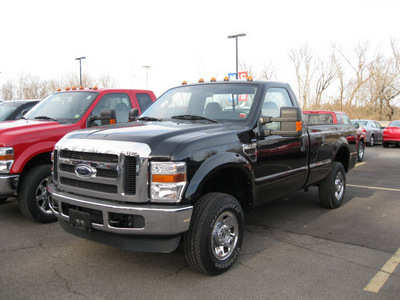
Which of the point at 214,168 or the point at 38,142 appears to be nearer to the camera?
the point at 214,168

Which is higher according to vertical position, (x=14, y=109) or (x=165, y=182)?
(x=14, y=109)

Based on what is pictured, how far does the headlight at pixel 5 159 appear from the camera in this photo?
16.2 feet

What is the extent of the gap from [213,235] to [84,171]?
1.36 meters

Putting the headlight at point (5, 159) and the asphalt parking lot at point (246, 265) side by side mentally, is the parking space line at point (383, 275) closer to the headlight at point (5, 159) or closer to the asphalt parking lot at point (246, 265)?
the asphalt parking lot at point (246, 265)

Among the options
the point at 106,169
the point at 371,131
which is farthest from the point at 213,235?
the point at 371,131

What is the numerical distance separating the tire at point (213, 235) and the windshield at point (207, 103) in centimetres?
118

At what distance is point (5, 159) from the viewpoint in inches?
194

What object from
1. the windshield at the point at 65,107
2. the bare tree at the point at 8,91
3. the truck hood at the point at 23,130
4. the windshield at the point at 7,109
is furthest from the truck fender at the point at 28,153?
the bare tree at the point at 8,91

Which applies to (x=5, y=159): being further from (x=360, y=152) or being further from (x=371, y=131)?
(x=371, y=131)

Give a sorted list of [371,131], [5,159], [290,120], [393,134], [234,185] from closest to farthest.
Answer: [290,120], [234,185], [5,159], [393,134], [371,131]

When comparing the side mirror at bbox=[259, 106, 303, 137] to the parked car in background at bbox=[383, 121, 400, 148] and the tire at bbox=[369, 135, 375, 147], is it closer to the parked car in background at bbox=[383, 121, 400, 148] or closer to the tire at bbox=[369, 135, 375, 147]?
the parked car in background at bbox=[383, 121, 400, 148]

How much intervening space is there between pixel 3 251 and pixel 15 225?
106cm

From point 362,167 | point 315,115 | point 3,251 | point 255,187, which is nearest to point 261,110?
point 255,187

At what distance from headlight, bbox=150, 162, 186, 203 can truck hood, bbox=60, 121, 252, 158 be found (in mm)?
103
